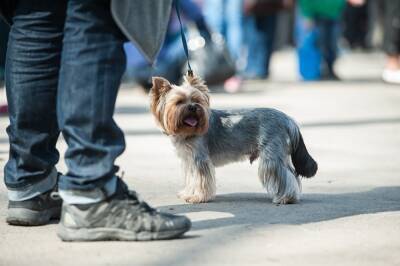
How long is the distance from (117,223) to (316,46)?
39.7ft

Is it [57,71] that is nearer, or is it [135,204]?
[135,204]

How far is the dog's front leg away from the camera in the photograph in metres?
5.61

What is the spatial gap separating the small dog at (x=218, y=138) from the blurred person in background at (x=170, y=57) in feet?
23.6

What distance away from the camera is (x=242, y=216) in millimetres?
4988

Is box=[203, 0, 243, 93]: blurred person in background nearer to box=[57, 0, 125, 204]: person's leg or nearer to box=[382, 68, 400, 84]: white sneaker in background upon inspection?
box=[382, 68, 400, 84]: white sneaker in background

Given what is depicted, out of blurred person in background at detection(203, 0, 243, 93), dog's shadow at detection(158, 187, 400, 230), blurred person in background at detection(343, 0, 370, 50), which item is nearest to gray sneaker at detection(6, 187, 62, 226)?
dog's shadow at detection(158, 187, 400, 230)

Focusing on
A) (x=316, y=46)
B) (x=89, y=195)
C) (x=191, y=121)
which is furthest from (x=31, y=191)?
Answer: (x=316, y=46)

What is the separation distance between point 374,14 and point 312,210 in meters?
32.6

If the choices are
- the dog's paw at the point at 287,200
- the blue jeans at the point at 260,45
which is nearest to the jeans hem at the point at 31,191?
the dog's paw at the point at 287,200

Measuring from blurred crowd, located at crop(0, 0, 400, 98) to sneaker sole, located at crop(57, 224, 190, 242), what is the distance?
8789mm

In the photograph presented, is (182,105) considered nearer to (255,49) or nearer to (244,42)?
(255,49)

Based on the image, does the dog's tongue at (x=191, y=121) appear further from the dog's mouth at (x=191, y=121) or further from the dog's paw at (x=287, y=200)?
the dog's paw at (x=287, y=200)

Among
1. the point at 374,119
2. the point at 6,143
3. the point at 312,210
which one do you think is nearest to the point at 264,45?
the point at 374,119

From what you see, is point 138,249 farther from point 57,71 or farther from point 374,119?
point 374,119
